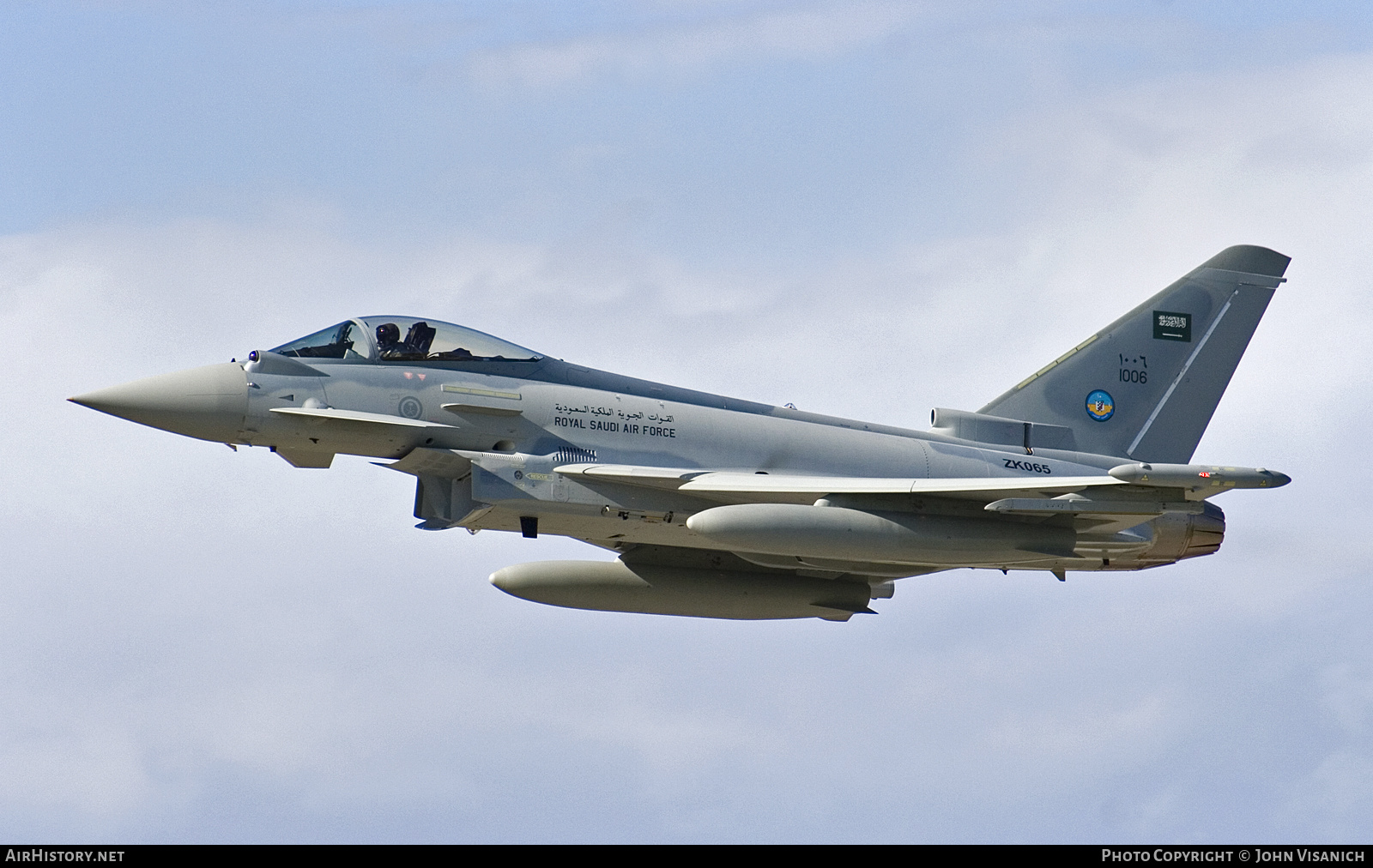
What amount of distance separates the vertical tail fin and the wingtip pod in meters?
4.91

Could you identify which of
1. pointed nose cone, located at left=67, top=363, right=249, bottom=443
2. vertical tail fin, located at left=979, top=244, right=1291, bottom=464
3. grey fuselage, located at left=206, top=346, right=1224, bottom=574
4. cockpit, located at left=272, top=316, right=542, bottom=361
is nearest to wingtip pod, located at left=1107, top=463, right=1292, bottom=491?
grey fuselage, located at left=206, top=346, right=1224, bottom=574

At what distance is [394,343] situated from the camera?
19828 mm

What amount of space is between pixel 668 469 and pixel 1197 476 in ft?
19.2

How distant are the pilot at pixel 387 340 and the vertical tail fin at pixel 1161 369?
25.6ft

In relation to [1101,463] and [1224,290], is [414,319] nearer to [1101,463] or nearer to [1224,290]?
[1101,463]

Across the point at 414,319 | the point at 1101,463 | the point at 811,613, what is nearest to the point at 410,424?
the point at 414,319

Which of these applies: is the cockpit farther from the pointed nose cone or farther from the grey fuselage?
the pointed nose cone

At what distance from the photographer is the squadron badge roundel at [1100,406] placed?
2314 centimetres

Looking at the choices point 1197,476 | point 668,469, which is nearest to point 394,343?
point 668,469

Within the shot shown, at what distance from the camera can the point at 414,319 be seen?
792 inches

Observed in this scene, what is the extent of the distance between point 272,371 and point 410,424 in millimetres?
1623

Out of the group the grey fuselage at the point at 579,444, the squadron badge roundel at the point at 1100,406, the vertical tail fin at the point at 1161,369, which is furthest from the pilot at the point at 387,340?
the squadron badge roundel at the point at 1100,406

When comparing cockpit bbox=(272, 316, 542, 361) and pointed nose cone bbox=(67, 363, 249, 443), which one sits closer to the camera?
pointed nose cone bbox=(67, 363, 249, 443)

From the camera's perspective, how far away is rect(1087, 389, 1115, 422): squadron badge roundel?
75.9 feet
